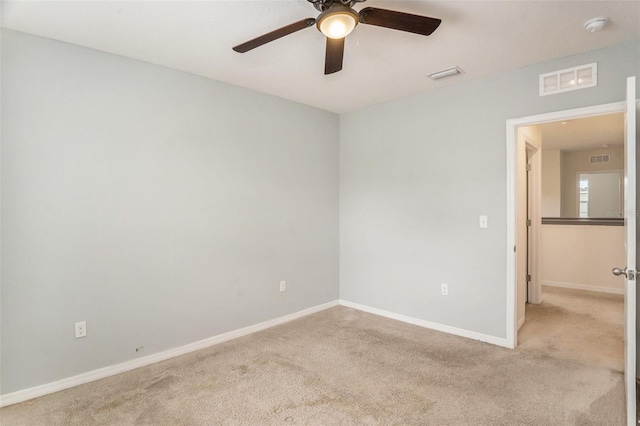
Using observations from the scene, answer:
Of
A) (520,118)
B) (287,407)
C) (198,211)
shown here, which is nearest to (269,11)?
(198,211)

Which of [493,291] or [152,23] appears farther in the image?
[493,291]

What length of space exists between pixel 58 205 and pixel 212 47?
160 cm

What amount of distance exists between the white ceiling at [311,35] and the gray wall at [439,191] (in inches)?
10.5

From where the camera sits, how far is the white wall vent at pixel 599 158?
6703 mm

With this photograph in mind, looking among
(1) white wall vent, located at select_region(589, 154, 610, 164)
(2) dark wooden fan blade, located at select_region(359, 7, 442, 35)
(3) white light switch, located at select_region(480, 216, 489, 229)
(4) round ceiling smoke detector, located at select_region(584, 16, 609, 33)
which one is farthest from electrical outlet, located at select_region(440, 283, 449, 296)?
(1) white wall vent, located at select_region(589, 154, 610, 164)

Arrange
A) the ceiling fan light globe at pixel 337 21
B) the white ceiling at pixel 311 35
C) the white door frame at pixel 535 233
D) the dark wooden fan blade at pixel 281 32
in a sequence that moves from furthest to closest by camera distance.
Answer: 1. the white door frame at pixel 535 233
2. the white ceiling at pixel 311 35
3. the dark wooden fan blade at pixel 281 32
4. the ceiling fan light globe at pixel 337 21

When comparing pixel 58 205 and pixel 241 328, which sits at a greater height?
pixel 58 205

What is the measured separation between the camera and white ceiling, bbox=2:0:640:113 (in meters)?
2.11

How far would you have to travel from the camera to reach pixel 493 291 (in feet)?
10.7

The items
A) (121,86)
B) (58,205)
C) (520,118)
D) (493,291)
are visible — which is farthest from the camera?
(493,291)

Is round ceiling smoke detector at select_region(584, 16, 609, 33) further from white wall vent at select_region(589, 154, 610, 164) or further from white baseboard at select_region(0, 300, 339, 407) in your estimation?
white wall vent at select_region(589, 154, 610, 164)

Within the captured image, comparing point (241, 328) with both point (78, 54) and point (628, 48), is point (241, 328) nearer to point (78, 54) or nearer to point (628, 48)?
point (78, 54)

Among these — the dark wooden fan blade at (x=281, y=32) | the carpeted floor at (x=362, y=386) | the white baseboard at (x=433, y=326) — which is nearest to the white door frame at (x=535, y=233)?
the carpeted floor at (x=362, y=386)

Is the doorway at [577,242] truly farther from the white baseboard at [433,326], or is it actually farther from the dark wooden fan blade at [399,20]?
the dark wooden fan blade at [399,20]
